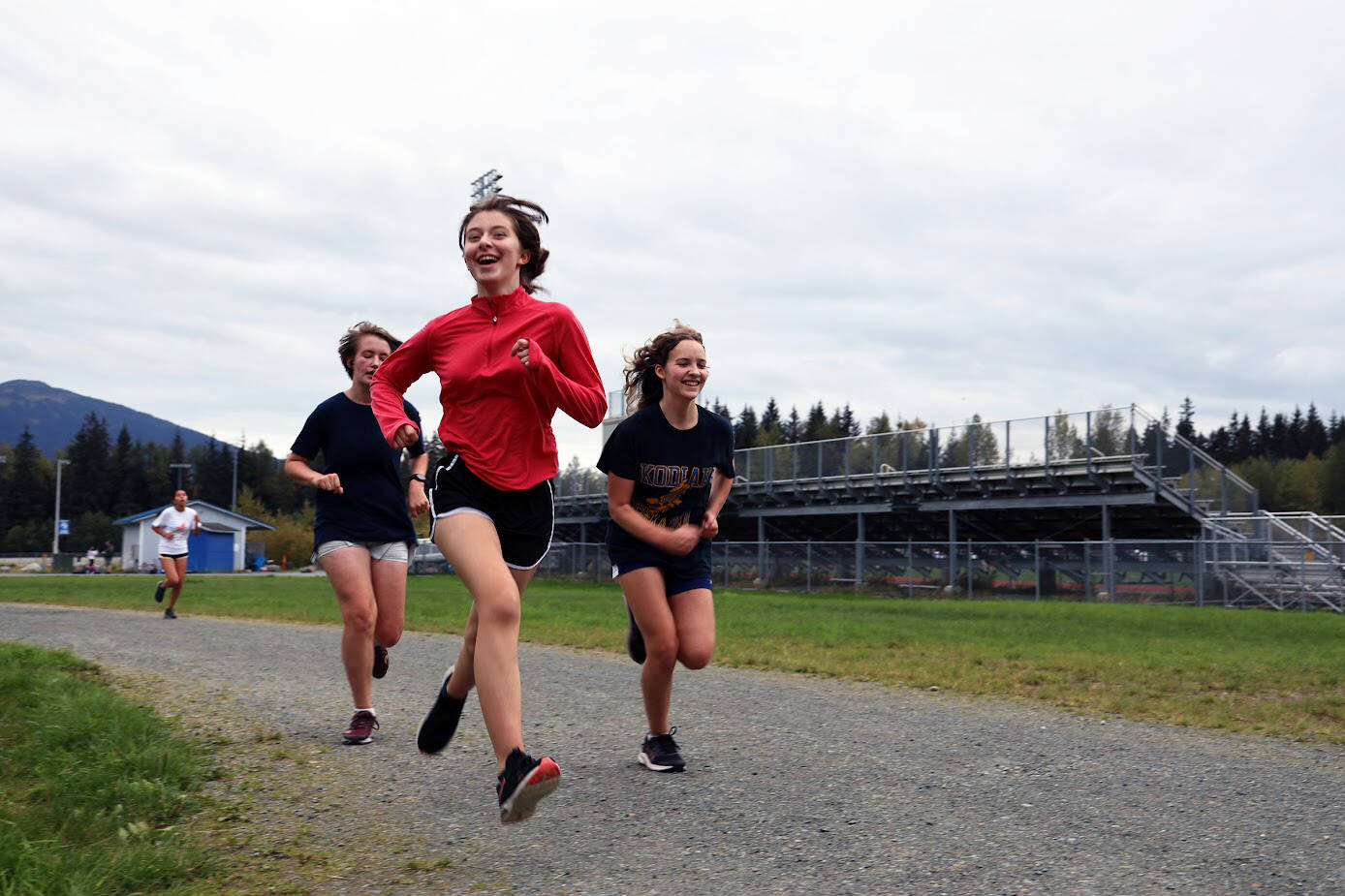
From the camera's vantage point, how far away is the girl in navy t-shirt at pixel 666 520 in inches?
202

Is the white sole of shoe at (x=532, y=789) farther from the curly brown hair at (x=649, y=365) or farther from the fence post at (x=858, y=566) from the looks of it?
the fence post at (x=858, y=566)

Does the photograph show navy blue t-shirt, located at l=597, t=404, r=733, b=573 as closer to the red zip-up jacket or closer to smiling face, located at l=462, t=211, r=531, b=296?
the red zip-up jacket

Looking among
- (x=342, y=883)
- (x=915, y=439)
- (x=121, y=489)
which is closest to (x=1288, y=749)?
(x=342, y=883)

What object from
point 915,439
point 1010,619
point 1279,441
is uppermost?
point 1279,441

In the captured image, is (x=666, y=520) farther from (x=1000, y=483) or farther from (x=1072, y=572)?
(x=1000, y=483)

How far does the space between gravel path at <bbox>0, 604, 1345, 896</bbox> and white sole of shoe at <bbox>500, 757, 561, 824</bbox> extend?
23 cm

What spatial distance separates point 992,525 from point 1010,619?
17.8 meters

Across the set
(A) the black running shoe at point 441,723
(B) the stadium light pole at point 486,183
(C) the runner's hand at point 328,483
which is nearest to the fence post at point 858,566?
(B) the stadium light pole at point 486,183

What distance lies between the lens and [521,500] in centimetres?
418

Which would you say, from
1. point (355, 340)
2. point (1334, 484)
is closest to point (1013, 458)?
point (355, 340)

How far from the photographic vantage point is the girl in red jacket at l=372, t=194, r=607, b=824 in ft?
12.8

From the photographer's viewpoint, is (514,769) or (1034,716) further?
(1034,716)

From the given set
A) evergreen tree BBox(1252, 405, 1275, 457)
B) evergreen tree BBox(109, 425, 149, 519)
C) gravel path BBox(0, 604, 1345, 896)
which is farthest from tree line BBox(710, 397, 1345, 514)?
evergreen tree BBox(109, 425, 149, 519)

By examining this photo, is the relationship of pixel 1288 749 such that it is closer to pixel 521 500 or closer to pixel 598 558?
pixel 521 500
